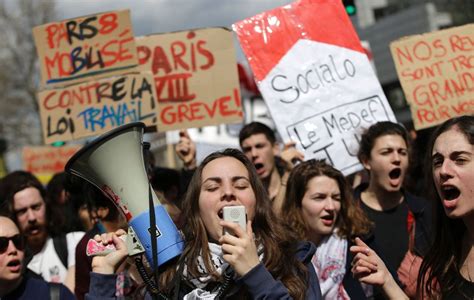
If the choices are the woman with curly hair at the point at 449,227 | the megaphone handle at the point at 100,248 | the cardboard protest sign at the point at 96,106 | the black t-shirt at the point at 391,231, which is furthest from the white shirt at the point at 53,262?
the woman with curly hair at the point at 449,227

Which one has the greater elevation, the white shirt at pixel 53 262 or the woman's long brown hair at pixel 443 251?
the white shirt at pixel 53 262

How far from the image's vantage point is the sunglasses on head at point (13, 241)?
11.5 feet

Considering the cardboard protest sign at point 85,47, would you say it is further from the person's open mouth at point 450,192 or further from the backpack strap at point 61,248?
the person's open mouth at point 450,192

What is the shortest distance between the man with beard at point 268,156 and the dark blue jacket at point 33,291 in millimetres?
1594

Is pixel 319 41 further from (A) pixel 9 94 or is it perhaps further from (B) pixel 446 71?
(A) pixel 9 94

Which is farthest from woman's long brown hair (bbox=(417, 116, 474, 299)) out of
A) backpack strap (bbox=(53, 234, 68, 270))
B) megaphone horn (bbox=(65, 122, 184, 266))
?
backpack strap (bbox=(53, 234, 68, 270))

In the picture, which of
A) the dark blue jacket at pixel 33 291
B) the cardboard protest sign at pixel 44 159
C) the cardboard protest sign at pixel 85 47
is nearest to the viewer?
the dark blue jacket at pixel 33 291

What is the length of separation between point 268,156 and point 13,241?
2057mm

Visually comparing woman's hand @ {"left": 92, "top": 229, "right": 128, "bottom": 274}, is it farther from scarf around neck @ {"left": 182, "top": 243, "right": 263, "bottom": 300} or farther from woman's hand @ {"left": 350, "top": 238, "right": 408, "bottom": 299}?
woman's hand @ {"left": 350, "top": 238, "right": 408, "bottom": 299}

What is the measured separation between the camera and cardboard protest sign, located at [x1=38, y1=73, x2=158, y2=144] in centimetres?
537

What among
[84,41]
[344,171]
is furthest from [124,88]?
[344,171]

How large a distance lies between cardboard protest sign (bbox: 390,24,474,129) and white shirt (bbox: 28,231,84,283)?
2.39m

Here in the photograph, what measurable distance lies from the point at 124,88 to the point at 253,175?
2709 millimetres

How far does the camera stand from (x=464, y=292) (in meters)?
2.53
